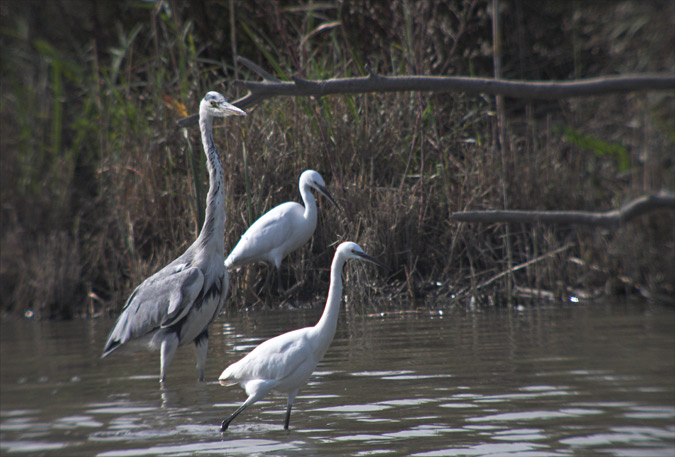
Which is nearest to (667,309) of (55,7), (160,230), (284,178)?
(284,178)

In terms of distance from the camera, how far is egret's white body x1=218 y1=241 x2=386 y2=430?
4445 mm

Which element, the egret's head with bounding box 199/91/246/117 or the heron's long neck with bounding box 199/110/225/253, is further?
the egret's head with bounding box 199/91/246/117

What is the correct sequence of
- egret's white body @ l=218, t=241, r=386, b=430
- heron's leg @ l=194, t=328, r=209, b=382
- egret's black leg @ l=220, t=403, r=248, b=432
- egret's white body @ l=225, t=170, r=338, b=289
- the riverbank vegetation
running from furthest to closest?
the riverbank vegetation
egret's white body @ l=225, t=170, r=338, b=289
heron's leg @ l=194, t=328, r=209, b=382
egret's white body @ l=218, t=241, r=386, b=430
egret's black leg @ l=220, t=403, r=248, b=432

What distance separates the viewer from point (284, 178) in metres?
10.2

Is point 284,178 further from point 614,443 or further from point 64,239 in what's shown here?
point 614,443

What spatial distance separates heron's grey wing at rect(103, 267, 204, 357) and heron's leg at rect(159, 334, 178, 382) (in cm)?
12

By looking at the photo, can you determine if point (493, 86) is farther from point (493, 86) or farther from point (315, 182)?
point (315, 182)

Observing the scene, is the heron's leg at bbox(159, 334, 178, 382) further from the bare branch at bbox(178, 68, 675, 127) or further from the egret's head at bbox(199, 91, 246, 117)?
the bare branch at bbox(178, 68, 675, 127)

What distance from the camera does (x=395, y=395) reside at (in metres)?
4.94

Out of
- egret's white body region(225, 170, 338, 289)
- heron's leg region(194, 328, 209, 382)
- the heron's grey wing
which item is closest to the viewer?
heron's leg region(194, 328, 209, 382)

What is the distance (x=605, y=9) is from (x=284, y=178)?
7.00 m

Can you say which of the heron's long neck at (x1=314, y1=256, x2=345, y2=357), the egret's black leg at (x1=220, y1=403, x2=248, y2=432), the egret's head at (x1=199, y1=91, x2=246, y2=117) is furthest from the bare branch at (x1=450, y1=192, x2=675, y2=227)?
the egret's head at (x1=199, y1=91, x2=246, y2=117)

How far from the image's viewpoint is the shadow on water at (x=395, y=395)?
13.2ft

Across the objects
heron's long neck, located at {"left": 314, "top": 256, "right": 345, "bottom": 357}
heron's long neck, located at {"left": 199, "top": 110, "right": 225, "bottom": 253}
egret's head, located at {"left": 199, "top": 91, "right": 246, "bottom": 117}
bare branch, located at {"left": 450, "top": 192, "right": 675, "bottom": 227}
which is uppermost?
egret's head, located at {"left": 199, "top": 91, "right": 246, "bottom": 117}
